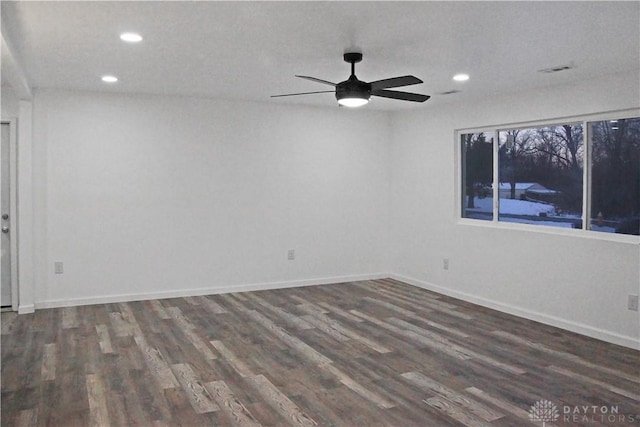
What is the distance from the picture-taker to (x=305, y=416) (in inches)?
122

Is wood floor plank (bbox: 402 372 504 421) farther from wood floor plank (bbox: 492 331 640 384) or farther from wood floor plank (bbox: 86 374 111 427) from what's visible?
wood floor plank (bbox: 86 374 111 427)

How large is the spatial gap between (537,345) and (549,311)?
0.81m

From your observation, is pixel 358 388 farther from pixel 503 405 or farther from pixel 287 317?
pixel 287 317

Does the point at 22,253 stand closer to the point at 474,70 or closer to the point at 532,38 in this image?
the point at 474,70

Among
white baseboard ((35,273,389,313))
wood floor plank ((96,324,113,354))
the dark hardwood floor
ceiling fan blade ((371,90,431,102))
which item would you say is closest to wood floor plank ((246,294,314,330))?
the dark hardwood floor

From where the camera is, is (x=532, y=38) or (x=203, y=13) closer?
(x=203, y=13)

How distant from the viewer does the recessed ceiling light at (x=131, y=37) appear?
3.45 meters

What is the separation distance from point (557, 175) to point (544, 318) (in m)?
1.41

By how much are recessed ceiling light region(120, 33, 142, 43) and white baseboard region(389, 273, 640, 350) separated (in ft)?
14.1

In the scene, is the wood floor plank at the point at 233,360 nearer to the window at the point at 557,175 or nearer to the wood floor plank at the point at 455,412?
the wood floor plank at the point at 455,412

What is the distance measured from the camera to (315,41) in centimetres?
363

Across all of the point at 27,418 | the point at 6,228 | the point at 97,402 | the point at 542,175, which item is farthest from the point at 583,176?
the point at 6,228

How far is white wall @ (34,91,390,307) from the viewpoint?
5652mm

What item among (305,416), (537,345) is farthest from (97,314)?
(537,345)
